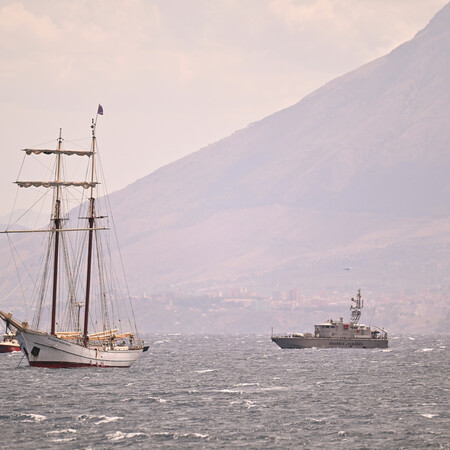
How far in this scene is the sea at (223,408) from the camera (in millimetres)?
78625

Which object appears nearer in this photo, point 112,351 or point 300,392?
point 300,392

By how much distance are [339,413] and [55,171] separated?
68561mm

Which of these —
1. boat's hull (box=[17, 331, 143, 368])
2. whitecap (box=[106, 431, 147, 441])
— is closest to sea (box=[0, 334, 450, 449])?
whitecap (box=[106, 431, 147, 441])

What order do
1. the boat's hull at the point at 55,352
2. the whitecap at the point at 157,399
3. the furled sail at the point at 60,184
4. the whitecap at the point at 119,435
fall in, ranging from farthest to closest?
1. the furled sail at the point at 60,184
2. the boat's hull at the point at 55,352
3. the whitecap at the point at 157,399
4. the whitecap at the point at 119,435

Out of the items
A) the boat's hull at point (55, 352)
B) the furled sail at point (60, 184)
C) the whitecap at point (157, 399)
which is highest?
the furled sail at point (60, 184)

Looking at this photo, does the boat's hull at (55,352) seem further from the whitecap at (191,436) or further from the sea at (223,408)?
the whitecap at (191,436)

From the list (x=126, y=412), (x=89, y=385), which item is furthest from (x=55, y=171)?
(x=126, y=412)

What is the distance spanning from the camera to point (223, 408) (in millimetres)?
97812

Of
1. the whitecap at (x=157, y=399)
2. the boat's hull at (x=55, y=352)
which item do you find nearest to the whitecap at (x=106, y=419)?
the whitecap at (x=157, y=399)

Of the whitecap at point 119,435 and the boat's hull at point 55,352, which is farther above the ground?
the boat's hull at point 55,352

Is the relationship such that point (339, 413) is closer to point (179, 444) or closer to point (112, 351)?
point (179, 444)

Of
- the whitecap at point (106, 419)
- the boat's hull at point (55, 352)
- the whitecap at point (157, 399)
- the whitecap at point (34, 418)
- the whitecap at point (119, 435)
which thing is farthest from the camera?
the boat's hull at point (55, 352)

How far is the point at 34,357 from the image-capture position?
458 feet

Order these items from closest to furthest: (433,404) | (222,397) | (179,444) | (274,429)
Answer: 1. (179,444)
2. (274,429)
3. (433,404)
4. (222,397)
